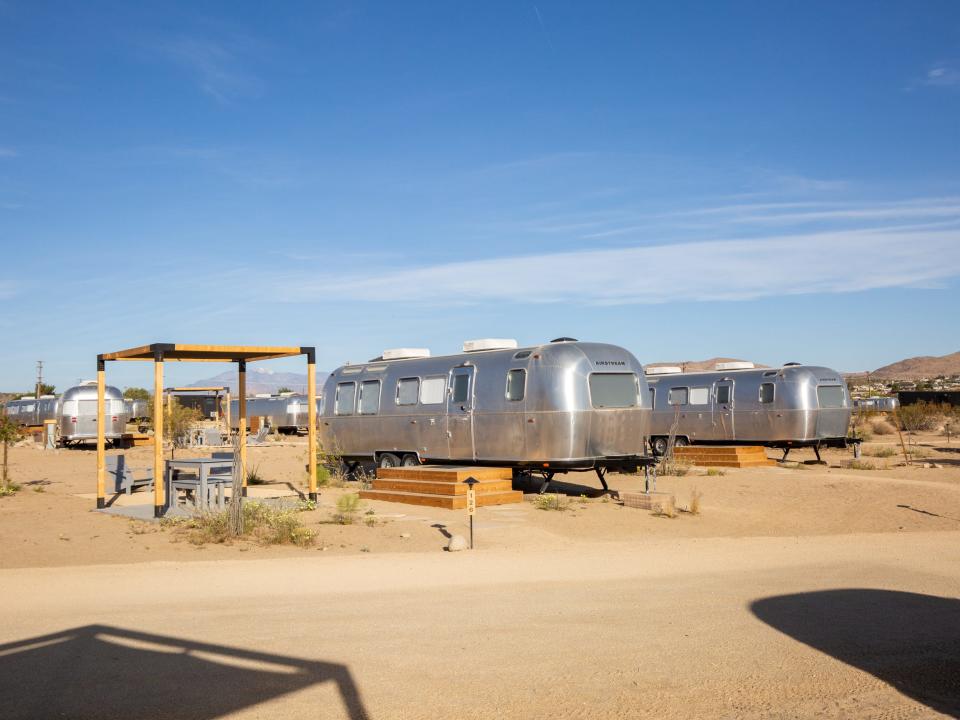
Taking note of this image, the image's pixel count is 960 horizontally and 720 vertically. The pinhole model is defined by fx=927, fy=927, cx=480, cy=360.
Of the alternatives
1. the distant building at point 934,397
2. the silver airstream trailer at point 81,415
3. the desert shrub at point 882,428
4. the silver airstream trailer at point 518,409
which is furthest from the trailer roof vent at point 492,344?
the distant building at point 934,397

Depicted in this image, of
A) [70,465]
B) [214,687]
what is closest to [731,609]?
[214,687]

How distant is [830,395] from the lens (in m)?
25.0

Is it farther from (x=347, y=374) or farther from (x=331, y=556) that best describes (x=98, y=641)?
(x=347, y=374)

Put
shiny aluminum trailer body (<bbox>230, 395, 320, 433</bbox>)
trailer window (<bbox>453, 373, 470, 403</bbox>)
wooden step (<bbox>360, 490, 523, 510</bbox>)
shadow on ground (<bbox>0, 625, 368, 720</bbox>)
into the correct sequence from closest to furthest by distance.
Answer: shadow on ground (<bbox>0, 625, 368, 720</bbox>) < wooden step (<bbox>360, 490, 523, 510</bbox>) < trailer window (<bbox>453, 373, 470, 403</bbox>) < shiny aluminum trailer body (<bbox>230, 395, 320, 433</bbox>)

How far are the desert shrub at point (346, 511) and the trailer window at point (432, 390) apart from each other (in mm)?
4348

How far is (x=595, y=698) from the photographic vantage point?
5.19 metres

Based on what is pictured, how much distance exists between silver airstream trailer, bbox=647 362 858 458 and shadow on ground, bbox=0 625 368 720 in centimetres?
1824

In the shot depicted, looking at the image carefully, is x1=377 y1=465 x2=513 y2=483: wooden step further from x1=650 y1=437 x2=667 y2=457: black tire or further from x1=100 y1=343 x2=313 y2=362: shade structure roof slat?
x1=650 y1=437 x2=667 y2=457: black tire

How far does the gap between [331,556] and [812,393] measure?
57.1 feet

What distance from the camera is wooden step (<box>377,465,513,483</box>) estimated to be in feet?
51.8


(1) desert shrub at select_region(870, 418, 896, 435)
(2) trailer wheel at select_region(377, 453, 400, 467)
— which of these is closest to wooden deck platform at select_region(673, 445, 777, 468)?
(2) trailer wheel at select_region(377, 453, 400, 467)

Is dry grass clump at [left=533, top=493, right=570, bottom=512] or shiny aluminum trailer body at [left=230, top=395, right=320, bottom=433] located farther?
shiny aluminum trailer body at [left=230, top=395, right=320, bottom=433]

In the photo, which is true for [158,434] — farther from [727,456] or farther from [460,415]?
[727,456]

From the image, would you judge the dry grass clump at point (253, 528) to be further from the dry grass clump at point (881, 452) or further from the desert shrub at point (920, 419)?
the desert shrub at point (920, 419)
